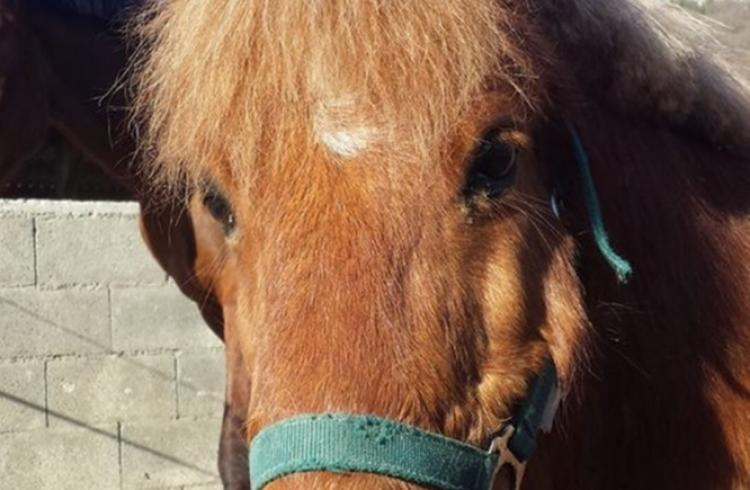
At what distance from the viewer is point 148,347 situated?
11.1 ft

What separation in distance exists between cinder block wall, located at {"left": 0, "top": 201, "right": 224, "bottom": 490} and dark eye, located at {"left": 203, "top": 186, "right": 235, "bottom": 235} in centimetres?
197

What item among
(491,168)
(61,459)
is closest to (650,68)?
(491,168)

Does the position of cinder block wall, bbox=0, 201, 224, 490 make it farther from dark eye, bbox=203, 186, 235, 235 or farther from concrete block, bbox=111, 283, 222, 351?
dark eye, bbox=203, 186, 235, 235

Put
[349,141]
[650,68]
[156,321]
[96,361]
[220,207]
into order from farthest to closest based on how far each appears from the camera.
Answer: [156,321]
[96,361]
[650,68]
[220,207]
[349,141]

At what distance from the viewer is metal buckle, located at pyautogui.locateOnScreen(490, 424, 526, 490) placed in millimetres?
1236

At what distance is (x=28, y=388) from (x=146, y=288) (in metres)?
0.45

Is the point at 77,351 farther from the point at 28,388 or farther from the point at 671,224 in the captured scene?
the point at 671,224

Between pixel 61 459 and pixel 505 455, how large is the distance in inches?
89.4

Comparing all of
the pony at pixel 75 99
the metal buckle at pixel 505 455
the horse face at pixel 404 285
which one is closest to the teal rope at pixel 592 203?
the horse face at pixel 404 285

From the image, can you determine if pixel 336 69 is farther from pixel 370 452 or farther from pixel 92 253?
pixel 92 253

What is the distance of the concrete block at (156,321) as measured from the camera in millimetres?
3359

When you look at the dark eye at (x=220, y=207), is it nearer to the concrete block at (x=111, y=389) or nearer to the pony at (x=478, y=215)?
the pony at (x=478, y=215)

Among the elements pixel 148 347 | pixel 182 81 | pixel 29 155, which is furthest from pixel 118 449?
pixel 182 81

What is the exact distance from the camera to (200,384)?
138 inches
